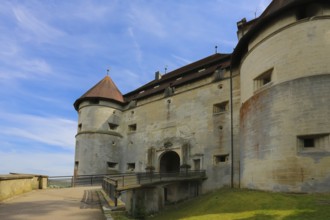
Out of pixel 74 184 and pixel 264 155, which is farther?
pixel 74 184

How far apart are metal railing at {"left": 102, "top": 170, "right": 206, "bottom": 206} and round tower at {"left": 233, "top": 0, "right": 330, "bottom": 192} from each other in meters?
4.05

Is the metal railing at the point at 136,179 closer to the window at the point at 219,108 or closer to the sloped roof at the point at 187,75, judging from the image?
the window at the point at 219,108

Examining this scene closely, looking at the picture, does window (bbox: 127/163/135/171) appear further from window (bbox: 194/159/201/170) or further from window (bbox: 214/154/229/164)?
window (bbox: 214/154/229/164)

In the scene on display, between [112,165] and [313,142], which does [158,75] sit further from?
[313,142]

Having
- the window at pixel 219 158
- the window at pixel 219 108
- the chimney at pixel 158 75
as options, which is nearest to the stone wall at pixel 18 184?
the window at pixel 219 158

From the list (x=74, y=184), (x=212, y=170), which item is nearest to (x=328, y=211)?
(x=212, y=170)

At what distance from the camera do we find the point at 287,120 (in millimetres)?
11641

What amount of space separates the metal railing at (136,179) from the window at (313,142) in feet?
22.5

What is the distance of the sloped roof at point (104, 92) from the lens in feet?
87.7

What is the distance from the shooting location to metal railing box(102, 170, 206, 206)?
11.2 m

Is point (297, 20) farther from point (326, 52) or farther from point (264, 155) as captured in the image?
point (264, 155)

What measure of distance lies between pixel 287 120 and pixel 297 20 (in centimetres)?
448

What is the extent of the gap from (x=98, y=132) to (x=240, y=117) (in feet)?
46.7

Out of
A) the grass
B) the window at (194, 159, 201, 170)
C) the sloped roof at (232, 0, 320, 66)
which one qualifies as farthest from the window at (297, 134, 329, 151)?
the window at (194, 159, 201, 170)
